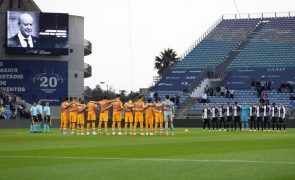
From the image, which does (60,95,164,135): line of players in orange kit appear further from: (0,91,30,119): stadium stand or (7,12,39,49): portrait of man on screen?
(7,12,39,49): portrait of man on screen

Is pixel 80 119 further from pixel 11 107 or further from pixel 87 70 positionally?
pixel 87 70

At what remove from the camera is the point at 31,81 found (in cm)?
7038

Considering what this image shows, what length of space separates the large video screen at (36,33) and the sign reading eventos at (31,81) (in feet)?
5.80

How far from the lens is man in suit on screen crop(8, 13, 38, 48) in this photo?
224ft

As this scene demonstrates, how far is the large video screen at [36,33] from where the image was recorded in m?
68.4

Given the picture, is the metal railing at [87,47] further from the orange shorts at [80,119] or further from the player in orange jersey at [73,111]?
the orange shorts at [80,119]

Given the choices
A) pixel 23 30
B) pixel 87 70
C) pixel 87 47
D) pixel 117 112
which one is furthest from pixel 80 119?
pixel 87 70

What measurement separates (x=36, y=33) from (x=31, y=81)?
4.87 metres

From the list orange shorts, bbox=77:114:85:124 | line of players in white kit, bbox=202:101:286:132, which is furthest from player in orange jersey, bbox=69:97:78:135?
line of players in white kit, bbox=202:101:286:132

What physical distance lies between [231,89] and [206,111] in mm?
16176

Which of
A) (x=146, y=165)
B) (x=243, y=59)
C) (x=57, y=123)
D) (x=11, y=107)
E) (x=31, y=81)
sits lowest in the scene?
(x=146, y=165)

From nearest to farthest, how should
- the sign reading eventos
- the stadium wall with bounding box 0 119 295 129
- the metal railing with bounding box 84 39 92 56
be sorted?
1. the stadium wall with bounding box 0 119 295 129
2. the sign reading eventos
3. the metal railing with bounding box 84 39 92 56

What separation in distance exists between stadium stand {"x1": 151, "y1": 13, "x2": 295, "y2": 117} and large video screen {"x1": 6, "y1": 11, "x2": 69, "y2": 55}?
36.6ft

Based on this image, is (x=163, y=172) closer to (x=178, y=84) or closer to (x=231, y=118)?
(x=231, y=118)
